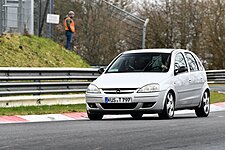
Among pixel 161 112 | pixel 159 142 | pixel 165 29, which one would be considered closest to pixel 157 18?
pixel 165 29

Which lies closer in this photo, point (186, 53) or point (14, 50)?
point (186, 53)

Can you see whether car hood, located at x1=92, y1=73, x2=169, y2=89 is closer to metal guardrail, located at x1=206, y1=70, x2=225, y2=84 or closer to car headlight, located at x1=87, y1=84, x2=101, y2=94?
car headlight, located at x1=87, y1=84, x2=101, y2=94

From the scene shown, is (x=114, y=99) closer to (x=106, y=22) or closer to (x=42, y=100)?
(x=42, y=100)

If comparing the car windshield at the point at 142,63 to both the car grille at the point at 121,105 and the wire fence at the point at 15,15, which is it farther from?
the wire fence at the point at 15,15

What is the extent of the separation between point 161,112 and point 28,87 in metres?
4.78

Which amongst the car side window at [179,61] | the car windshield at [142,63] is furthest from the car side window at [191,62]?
the car windshield at [142,63]

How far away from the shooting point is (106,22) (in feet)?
125

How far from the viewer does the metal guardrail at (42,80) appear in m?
17.4

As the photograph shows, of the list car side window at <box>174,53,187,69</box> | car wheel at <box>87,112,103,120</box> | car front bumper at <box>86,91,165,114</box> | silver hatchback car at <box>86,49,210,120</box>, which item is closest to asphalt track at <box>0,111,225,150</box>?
car front bumper at <box>86,91,165,114</box>

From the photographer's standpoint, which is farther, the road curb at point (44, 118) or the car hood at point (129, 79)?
the road curb at point (44, 118)

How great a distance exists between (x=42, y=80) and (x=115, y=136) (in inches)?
354

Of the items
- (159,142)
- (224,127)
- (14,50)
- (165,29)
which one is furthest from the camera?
(165,29)

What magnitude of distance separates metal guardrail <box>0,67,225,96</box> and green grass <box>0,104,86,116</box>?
56 centimetres

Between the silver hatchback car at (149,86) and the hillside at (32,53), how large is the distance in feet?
21.5
